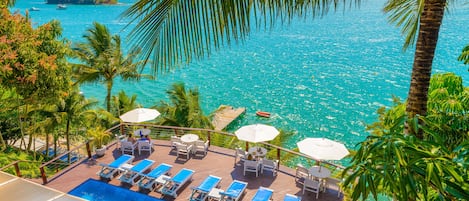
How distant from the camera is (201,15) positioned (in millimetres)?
1637

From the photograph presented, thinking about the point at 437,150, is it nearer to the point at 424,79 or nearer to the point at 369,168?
the point at 369,168

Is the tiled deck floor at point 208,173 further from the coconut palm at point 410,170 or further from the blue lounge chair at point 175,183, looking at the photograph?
the coconut palm at point 410,170

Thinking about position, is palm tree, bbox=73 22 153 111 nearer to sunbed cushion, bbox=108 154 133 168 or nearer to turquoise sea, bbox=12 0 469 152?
sunbed cushion, bbox=108 154 133 168

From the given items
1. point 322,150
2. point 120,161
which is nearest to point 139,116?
point 120,161

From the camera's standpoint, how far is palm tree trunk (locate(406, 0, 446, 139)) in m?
2.74

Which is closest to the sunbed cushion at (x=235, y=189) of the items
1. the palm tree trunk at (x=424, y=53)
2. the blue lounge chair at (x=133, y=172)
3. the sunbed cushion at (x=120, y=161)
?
the blue lounge chair at (x=133, y=172)

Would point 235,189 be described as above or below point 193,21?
below

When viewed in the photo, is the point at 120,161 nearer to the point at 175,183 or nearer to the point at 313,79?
the point at 175,183

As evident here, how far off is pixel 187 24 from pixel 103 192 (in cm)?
797

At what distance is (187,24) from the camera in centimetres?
161

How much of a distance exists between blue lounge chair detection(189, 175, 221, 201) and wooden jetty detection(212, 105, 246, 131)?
15798 millimetres

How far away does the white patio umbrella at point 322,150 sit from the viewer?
8094 millimetres

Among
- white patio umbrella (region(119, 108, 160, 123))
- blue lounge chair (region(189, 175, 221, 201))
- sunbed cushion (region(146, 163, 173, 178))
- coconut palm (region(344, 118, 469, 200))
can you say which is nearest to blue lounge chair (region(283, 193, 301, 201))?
blue lounge chair (region(189, 175, 221, 201))

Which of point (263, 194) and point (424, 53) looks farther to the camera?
point (263, 194)
